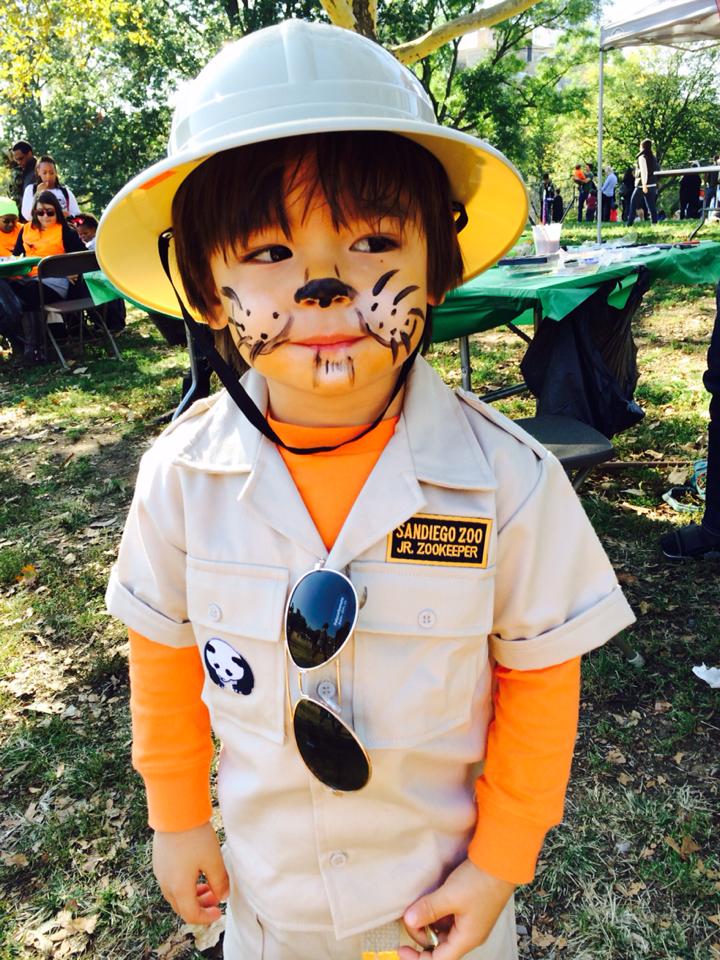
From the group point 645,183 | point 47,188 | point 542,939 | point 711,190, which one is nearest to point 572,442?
point 542,939

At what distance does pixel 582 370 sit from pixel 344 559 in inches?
113

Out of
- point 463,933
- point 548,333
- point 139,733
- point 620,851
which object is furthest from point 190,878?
point 548,333

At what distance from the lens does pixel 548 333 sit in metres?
3.67

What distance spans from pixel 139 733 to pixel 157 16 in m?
30.1

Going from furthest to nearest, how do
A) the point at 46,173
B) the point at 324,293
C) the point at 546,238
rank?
the point at 46,173 < the point at 546,238 < the point at 324,293

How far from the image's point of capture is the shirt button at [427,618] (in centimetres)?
101

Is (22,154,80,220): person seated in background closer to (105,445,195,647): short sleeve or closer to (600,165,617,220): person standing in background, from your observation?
(105,445,195,647): short sleeve

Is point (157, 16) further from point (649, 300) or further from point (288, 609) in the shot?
point (288, 609)

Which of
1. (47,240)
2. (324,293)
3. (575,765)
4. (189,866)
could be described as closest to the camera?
(324,293)

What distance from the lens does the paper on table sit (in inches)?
100

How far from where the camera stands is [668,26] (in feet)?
25.2

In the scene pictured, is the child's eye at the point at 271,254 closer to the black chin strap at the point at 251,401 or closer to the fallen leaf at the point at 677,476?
the black chin strap at the point at 251,401

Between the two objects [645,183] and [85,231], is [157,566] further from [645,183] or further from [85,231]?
[645,183]

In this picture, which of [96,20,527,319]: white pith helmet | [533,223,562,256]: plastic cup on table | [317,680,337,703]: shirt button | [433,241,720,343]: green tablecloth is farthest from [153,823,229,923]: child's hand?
[533,223,562,256]: plastic cup on table
